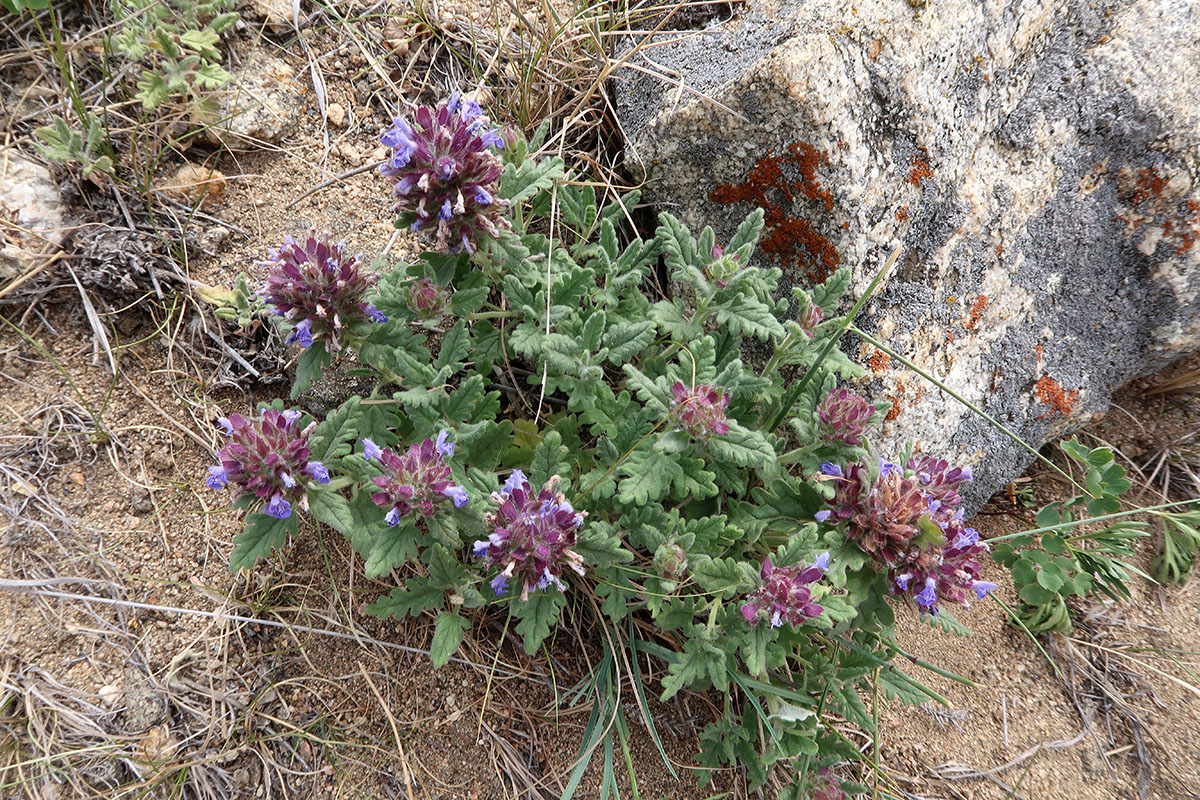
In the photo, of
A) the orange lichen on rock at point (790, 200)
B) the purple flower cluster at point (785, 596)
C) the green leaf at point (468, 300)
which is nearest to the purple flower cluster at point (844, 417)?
the purple flower cluster at point (785, 596)

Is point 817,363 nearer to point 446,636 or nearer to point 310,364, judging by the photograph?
point 446,636

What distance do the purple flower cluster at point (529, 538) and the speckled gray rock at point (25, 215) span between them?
2.45 metres

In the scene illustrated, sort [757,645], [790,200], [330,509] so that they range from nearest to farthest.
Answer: [330,509], [757,645], [790,200]

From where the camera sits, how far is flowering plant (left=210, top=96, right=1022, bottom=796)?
8.21ft

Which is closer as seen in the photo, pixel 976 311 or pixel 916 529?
pixel 916 529

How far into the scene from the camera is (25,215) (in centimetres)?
309

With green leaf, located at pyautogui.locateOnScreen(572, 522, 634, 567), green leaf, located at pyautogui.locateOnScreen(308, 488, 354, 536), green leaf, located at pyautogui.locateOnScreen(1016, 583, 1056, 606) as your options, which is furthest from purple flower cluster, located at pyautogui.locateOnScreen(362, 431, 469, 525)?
green leaf, located at pyautogui.locateOnScreen(1016, 583, 1056, 606)

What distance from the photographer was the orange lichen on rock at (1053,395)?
11.6 ft

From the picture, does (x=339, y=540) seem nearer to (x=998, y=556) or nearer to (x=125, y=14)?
(x=125, y=14)

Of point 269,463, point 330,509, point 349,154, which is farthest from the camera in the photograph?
point 349,154

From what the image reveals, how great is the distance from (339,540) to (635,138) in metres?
2.55

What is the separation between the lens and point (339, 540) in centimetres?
317

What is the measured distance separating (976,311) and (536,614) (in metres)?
2.58

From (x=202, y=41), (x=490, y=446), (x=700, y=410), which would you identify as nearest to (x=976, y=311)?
(x=700, y=410)
